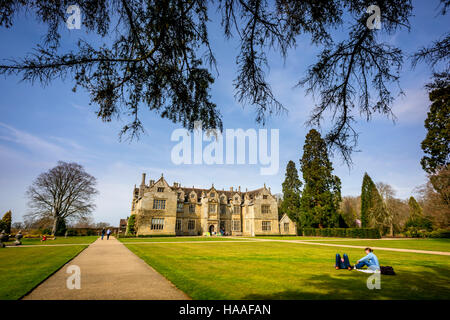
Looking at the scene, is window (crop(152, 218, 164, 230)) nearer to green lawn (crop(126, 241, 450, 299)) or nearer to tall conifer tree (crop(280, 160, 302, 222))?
tall conifer tree (crop(280, 160, 302, 222))

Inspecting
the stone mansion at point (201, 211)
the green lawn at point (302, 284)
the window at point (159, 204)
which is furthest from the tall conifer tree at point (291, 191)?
the green lawn at point (302, 284)

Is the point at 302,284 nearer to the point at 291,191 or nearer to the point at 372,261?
the point at 372,261

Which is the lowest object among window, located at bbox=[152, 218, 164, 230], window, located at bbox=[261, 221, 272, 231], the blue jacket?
window, located at bbox=[261, 221, 272, 231]

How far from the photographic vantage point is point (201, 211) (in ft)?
129

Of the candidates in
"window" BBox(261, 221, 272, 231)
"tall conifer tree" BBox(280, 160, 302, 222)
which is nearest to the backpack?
"window" BBox(261, 221, 272, 231)

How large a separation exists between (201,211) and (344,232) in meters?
23.2

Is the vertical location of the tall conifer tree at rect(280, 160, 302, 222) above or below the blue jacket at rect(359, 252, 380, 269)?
above

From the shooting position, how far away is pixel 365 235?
29719 mm

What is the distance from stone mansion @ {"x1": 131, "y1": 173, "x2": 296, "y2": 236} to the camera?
111ft

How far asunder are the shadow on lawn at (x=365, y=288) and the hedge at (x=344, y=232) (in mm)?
26929

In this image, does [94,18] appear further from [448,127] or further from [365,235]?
[365,235]

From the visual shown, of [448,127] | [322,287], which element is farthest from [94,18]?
[448,127]

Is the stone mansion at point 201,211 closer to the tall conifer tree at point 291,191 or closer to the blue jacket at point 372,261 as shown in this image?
the tall conifer tree at point 291,191

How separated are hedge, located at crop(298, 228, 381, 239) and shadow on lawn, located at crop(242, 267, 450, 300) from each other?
26929mm
